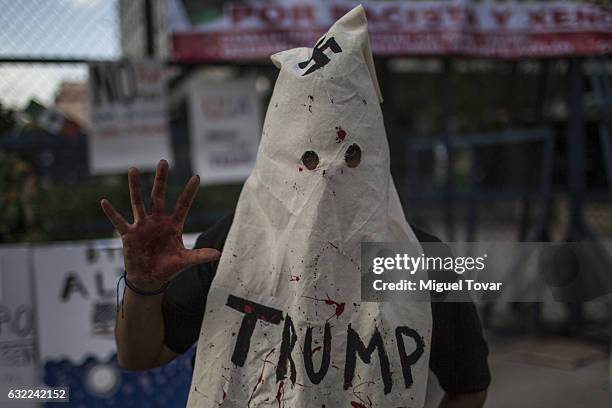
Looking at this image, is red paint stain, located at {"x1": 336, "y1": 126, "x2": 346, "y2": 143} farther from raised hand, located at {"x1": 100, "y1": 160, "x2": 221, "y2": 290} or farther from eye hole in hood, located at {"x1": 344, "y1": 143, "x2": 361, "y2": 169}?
raised hand, located at {"x1": 100, "y1": 160, "x2": 221, "y2": 290}

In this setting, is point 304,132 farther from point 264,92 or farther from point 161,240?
point 264,92

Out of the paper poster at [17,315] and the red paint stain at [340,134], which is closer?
the red paint stain at [340,134]

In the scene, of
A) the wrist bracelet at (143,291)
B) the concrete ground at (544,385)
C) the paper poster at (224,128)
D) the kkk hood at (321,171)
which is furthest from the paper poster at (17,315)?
the concrete ground at (544,385)

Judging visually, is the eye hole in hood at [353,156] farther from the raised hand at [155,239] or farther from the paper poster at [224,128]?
the paper poster at [224,128]

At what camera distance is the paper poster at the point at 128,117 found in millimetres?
4270

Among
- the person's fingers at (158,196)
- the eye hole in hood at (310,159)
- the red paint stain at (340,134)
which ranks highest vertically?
the red paint stain at (340,134)

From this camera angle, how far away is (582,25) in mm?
4547

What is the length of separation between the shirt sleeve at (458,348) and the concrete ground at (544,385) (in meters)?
1.15

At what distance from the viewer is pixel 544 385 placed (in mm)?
4004

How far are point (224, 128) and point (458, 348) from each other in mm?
3185

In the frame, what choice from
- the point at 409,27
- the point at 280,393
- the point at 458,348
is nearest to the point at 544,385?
the point at 409,27

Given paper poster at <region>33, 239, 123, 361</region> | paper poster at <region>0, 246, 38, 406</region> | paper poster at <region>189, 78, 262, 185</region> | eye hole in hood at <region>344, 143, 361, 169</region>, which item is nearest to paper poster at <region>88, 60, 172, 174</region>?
paper poster at <region>189, 78, 262, 185</region>

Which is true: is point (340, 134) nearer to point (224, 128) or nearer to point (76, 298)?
point (76, 298)

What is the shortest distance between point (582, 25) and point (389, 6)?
1401 mm
